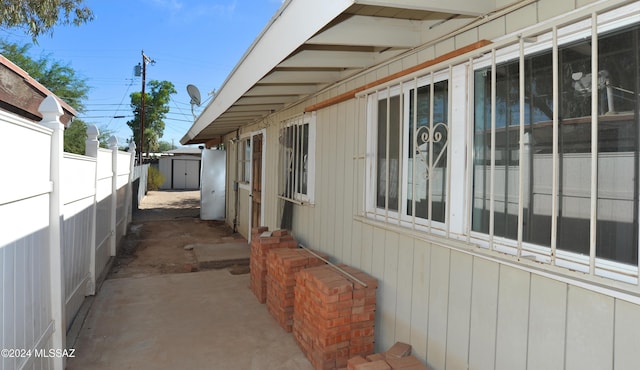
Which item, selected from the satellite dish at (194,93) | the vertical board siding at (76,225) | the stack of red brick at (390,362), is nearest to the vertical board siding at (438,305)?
the stack of red brick at (390,362)

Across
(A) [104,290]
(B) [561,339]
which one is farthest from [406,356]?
(A) [104,290]

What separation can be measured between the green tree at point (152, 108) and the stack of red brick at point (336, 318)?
25.1 metres

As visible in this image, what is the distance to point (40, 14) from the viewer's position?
8070mm

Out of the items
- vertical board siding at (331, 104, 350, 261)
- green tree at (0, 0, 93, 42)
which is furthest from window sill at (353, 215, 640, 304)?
green tree at (0, 0, 93, 42)

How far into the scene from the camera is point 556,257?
1501mm

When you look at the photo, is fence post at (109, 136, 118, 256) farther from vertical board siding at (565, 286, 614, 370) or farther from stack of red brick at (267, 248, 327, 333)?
vertical board siding at (565, 286, 614, 370)

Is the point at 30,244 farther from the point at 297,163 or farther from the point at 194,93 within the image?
the point at 194,93

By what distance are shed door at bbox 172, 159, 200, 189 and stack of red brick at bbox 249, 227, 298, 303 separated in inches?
783

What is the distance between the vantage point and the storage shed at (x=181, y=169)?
22391 mm

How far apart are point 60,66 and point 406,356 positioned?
17626mm

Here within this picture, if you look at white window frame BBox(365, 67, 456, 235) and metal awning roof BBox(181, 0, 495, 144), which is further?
white window frame BBox(365, 67, 456, 235)

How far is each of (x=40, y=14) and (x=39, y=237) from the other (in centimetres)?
864

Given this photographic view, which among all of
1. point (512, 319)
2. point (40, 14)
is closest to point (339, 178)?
point (512, 319)

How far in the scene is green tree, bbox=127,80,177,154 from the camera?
24688 mm
